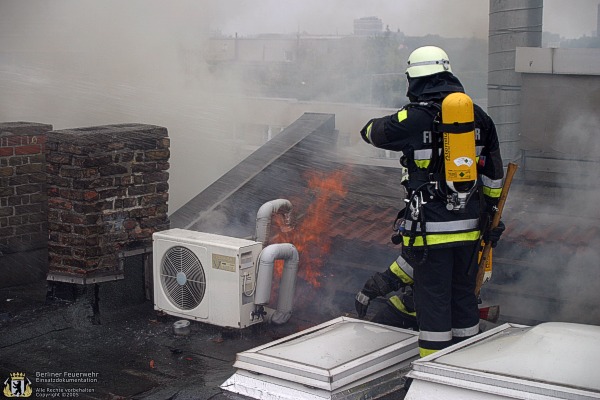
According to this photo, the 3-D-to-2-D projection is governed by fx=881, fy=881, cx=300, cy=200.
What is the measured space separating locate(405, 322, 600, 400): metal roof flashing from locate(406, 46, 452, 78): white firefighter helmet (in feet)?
4.99

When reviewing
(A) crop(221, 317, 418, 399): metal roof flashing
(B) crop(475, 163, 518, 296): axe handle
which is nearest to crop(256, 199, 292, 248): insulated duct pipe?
→ (A) crop(221, 317, 418, 399): metal roof flashing

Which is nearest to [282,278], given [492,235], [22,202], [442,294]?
[442,294]

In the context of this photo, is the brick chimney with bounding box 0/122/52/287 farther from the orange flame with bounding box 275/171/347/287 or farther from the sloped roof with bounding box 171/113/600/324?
the orange flame with bounding box 275/171/347/287

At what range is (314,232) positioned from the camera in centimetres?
678

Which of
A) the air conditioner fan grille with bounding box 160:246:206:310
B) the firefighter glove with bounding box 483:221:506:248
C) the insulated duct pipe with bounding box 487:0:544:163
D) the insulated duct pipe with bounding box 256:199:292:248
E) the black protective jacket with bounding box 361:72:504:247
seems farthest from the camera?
the insulated duct pipe with bounding box 487:0:544:163

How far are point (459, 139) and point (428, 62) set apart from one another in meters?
0.51

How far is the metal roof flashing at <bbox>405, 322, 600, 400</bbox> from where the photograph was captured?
397 centimetres

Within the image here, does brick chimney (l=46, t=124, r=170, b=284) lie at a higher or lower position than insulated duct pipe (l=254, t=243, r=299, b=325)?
higher

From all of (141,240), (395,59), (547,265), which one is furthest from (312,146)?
(547,265)

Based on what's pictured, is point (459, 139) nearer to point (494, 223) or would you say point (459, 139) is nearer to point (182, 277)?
point (494, 223)

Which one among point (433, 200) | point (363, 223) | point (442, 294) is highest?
point (433, 200)

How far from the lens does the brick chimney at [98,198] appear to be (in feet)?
20.7

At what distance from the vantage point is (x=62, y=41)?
11.7 meters

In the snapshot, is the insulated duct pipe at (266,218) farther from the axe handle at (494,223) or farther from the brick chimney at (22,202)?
the brick chimney at (22,202)
